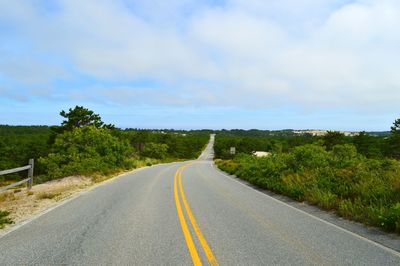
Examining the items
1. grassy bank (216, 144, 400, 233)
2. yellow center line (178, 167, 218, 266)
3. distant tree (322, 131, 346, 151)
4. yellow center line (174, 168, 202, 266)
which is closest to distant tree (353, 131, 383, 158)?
distant tree (322, 131, 346, 151)

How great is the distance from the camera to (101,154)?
111ft

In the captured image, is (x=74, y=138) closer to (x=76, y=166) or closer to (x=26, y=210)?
(x=76, y=166)

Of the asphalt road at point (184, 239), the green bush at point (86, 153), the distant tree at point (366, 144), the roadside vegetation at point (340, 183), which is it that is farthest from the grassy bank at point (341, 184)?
the distant tree at point (366, 144)

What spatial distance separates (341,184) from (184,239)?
8.56m

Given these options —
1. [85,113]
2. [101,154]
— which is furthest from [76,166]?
[85,113]

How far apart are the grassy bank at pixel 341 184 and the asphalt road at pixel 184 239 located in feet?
3.93

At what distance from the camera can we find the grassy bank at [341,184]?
403 inches

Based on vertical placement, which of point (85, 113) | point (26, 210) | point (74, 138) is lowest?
point (26, 210)

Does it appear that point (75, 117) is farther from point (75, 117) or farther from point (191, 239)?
point (191, 239)

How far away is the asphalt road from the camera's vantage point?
629cm

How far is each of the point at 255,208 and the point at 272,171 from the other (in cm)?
955

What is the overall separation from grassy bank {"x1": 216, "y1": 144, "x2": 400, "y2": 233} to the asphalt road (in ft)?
3.93

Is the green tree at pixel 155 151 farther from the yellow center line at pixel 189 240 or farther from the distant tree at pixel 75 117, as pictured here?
the yellow center line at pixel 189 240

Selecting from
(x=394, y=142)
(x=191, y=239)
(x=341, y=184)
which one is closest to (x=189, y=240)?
(x=191, y=239)
